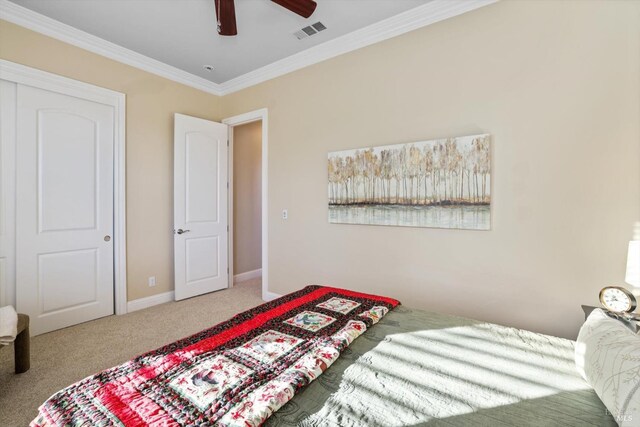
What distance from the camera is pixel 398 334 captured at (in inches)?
58.8

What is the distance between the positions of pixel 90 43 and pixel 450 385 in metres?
4.07

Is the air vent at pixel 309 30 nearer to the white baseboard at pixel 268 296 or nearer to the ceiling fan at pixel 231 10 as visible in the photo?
the ceiling fan at pixel 231 10

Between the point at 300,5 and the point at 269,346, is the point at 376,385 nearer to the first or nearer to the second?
the point at 269,346

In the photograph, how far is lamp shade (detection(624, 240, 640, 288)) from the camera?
1562 mm

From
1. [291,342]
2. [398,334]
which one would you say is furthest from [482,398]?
[291,342]

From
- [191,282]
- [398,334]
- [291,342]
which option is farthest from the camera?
[191,282]

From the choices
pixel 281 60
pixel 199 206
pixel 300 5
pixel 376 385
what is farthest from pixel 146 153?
pixel 376 385

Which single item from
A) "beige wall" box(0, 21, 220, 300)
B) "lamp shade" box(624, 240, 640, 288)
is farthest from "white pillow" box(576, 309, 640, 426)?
"beige wall" box(0, 21, 220, 300)

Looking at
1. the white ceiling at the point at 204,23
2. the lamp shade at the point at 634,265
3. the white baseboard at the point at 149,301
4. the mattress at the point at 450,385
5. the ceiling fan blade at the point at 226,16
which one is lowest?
the white baseboard at the point at 149,301

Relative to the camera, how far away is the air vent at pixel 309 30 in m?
2.78

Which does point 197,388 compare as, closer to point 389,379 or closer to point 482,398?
point 389,379

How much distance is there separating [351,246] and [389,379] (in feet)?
6.34

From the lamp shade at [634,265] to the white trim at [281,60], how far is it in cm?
193

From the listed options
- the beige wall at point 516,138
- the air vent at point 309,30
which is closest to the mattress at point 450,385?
the beige wall at point 516,138
